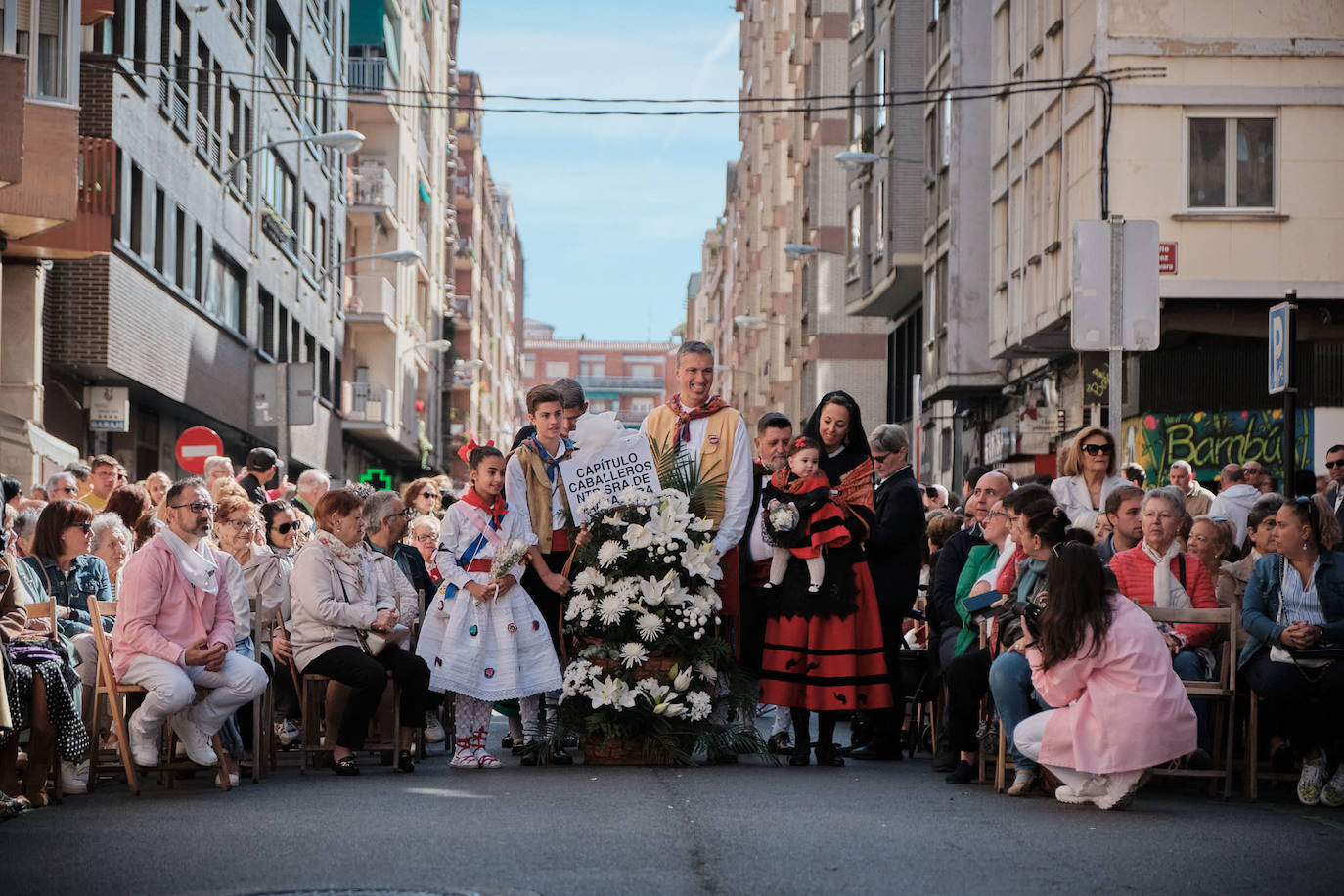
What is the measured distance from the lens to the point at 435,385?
81.2 meters

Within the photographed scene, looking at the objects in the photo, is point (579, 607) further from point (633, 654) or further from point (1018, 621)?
point (1018, 621)

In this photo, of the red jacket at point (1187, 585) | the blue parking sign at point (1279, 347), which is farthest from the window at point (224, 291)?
the red jacket at point (1187, 585)

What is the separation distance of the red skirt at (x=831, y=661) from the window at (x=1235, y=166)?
51.2 ft

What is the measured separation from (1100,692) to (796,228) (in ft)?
192

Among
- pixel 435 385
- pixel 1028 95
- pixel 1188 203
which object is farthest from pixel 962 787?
pixel 435 385

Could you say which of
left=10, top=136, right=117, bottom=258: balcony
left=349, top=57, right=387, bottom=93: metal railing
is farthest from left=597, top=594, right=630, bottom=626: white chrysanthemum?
left=349, top=57, right=387, bottom=93: metal railing

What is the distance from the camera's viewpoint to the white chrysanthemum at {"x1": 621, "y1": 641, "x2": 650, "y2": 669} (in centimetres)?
1180

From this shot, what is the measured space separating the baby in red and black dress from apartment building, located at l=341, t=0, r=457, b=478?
1651 inches

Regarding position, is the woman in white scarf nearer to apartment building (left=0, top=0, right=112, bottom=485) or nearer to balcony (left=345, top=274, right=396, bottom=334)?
apartment building (left=0, top=0, right=112, bottom=485)

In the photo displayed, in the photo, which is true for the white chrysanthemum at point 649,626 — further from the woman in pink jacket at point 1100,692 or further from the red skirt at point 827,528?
the woman in pink jacket at point 1100,692

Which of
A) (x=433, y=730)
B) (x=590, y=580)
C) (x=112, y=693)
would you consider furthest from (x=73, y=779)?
(x=433, y=730)

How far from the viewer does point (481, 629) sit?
12180mm

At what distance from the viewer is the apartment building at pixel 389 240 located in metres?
59.2

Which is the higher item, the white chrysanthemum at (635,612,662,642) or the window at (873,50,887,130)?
the window at (873,50,887,130)
